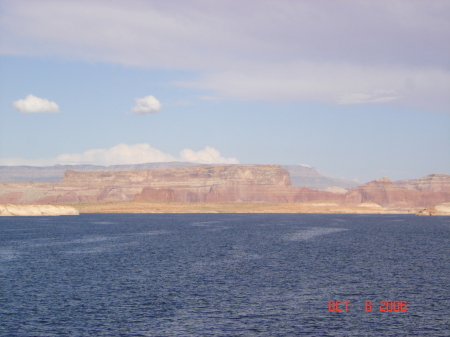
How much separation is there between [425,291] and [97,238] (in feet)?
211

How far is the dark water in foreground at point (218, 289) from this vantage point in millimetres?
33469

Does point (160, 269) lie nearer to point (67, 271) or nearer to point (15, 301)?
point (67, 271)

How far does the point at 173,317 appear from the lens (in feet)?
116

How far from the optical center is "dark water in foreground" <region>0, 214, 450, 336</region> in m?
33.5

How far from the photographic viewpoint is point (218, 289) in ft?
147

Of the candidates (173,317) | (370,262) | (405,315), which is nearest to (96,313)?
(173,317)
